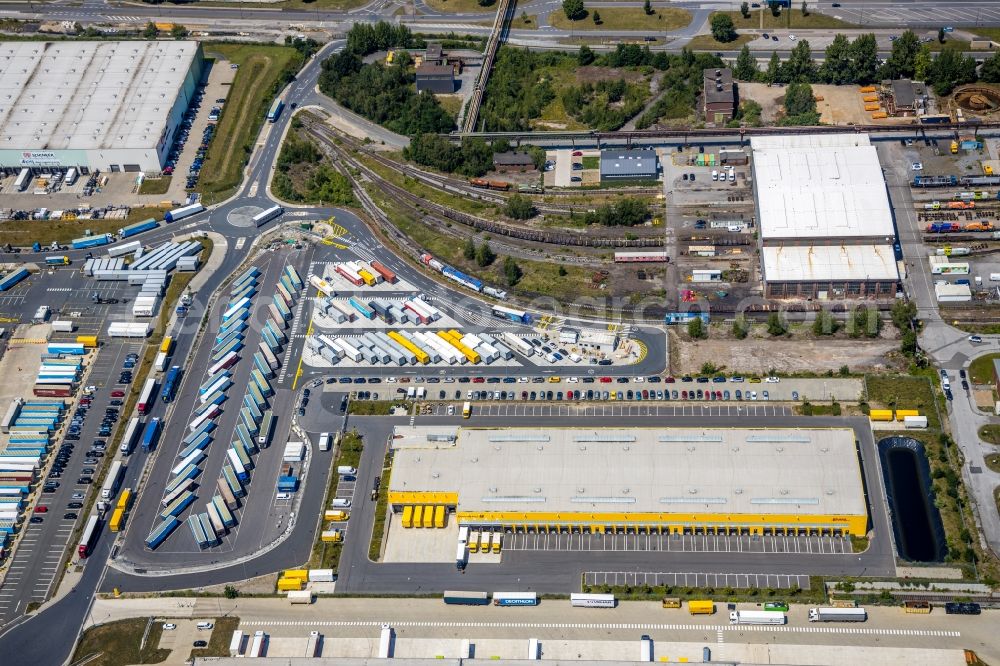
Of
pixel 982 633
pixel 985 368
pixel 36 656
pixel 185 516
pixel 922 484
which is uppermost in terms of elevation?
pixel 985 368

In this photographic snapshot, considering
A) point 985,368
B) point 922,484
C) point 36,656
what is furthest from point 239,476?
point 985,368

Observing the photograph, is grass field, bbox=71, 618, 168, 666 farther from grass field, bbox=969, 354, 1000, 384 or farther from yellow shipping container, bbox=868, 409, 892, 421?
grass field, bbox=969, 354, 1000, 384

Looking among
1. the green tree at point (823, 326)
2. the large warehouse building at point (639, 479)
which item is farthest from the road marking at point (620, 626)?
the green tree at point (823, 326)

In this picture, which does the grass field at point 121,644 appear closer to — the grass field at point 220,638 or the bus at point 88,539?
the grass field at point 220,638

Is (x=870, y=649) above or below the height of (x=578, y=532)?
below

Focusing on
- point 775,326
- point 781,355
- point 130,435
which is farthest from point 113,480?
point 775,326

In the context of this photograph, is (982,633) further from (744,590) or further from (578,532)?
(578,532)

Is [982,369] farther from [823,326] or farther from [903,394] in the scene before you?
[823,326]

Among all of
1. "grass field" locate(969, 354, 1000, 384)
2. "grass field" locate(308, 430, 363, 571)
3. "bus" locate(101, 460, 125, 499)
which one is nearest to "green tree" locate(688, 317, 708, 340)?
"grass field" locate(969, 354, 1000, 384)
